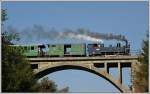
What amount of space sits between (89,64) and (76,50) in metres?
2.92

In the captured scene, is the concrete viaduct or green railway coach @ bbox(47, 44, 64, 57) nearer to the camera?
green railway coach @ bbox(47, 44, 64, 57)

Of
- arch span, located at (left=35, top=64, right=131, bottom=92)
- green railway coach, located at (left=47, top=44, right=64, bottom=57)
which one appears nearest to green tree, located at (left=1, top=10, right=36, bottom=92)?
green railway coach, located at (left=47, top=44, right=64, bottom=57)

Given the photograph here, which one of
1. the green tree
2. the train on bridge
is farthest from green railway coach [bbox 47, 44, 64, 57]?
the green tree

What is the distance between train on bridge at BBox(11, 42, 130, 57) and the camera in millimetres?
65719

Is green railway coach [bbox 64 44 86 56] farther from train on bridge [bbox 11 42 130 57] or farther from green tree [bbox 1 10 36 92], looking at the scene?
green tree [bbox 1 10 36 92]

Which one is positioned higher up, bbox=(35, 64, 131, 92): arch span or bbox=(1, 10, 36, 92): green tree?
bbox=(1, 10, 36, 92): green tree

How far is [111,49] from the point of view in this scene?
6669 centimetres

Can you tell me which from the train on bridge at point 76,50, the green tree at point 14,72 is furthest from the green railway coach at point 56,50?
the green tree at point 14,72

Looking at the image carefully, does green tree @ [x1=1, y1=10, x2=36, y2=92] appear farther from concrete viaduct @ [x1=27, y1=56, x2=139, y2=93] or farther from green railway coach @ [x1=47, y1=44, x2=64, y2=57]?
concrete viaduct @ [x1=27, y1=56, x2=139, y2=93]

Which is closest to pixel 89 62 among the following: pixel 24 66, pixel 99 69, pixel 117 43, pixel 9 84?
pixel 99 69

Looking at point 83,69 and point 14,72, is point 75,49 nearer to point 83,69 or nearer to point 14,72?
point 83,69

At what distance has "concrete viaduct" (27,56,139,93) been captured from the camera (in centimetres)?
6756

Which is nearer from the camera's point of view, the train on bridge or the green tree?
the green tree

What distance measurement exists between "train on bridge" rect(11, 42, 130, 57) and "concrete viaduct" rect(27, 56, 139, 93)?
0.61 meters
